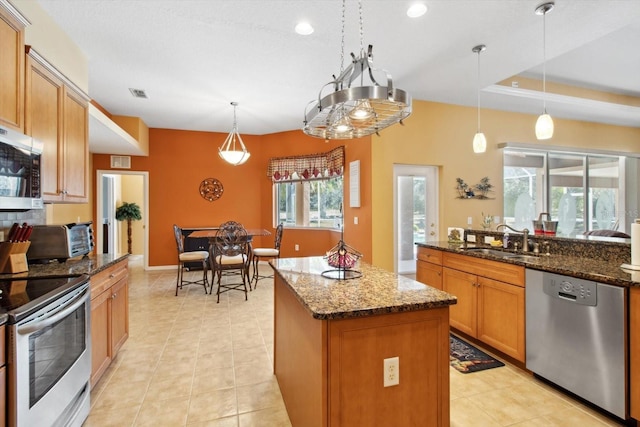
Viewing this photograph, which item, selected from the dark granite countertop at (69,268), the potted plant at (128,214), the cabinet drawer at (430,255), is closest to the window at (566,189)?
the cabinet drawer at (430,255)

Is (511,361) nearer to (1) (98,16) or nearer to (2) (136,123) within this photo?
(1) (98,16)

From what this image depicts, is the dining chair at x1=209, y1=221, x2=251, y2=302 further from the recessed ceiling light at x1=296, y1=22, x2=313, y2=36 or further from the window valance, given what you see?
the recessed ceiling light at x1=296, y1=22, x2=313, y2=36

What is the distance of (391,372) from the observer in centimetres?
138

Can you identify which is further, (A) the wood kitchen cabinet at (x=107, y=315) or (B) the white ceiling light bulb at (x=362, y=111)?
(A) the wood kitchen cabinet at (x=107, y=315)

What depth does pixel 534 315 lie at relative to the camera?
2256mm

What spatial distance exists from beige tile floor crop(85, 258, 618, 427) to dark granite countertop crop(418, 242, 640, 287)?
0.85 metres

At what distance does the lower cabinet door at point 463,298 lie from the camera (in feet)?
9.18

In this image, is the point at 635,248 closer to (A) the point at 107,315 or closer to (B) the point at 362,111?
(B) the point at 362,111

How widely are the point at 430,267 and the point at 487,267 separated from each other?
0.79m

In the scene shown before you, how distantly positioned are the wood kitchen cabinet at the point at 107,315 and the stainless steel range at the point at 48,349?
19 cm

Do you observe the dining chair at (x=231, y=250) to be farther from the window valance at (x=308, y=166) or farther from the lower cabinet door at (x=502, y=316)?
the lower cabinet door at (x=502, y=316)

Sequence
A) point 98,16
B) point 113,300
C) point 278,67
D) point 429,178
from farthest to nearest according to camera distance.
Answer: point 429,178, point 278,67, point 98,16, point 113,300

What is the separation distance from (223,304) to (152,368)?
166cm

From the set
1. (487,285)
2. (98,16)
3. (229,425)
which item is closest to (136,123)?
(98,16)
